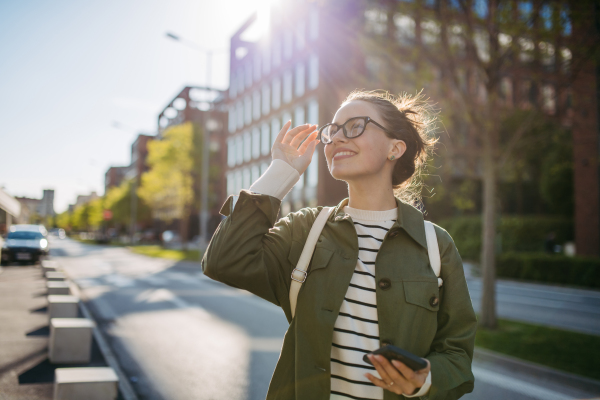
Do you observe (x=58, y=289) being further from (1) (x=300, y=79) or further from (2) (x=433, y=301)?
(1) (x=300, y=79)

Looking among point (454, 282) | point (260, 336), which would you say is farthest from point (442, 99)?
point (454, 282)

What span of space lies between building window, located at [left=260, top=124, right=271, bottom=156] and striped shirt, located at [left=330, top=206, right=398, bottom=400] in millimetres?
38858

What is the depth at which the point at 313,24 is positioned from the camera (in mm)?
33375

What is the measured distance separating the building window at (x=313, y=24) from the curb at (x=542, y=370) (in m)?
29.9

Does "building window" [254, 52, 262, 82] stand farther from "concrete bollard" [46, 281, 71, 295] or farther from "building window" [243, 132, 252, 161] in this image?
"concrete bollard" [46, 281, 71, 295]

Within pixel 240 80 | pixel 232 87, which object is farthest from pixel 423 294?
pixel 232 87

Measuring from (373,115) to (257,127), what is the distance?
42035 millimetres

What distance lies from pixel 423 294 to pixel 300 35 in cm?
3601

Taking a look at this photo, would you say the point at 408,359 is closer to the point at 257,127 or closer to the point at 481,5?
the point at 481,5

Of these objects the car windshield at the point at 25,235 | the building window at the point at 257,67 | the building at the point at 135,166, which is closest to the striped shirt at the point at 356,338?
the car windshield at the point at 25,235

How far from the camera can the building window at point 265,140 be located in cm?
4075

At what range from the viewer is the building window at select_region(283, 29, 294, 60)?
3738 centimetres

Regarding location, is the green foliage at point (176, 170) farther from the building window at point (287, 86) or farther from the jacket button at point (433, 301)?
→ the jacket button at point (433, 301)

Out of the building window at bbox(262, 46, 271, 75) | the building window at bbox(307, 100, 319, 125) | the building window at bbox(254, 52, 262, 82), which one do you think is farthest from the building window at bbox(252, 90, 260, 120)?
the building window at bbox(307, 100, 319, 125)
